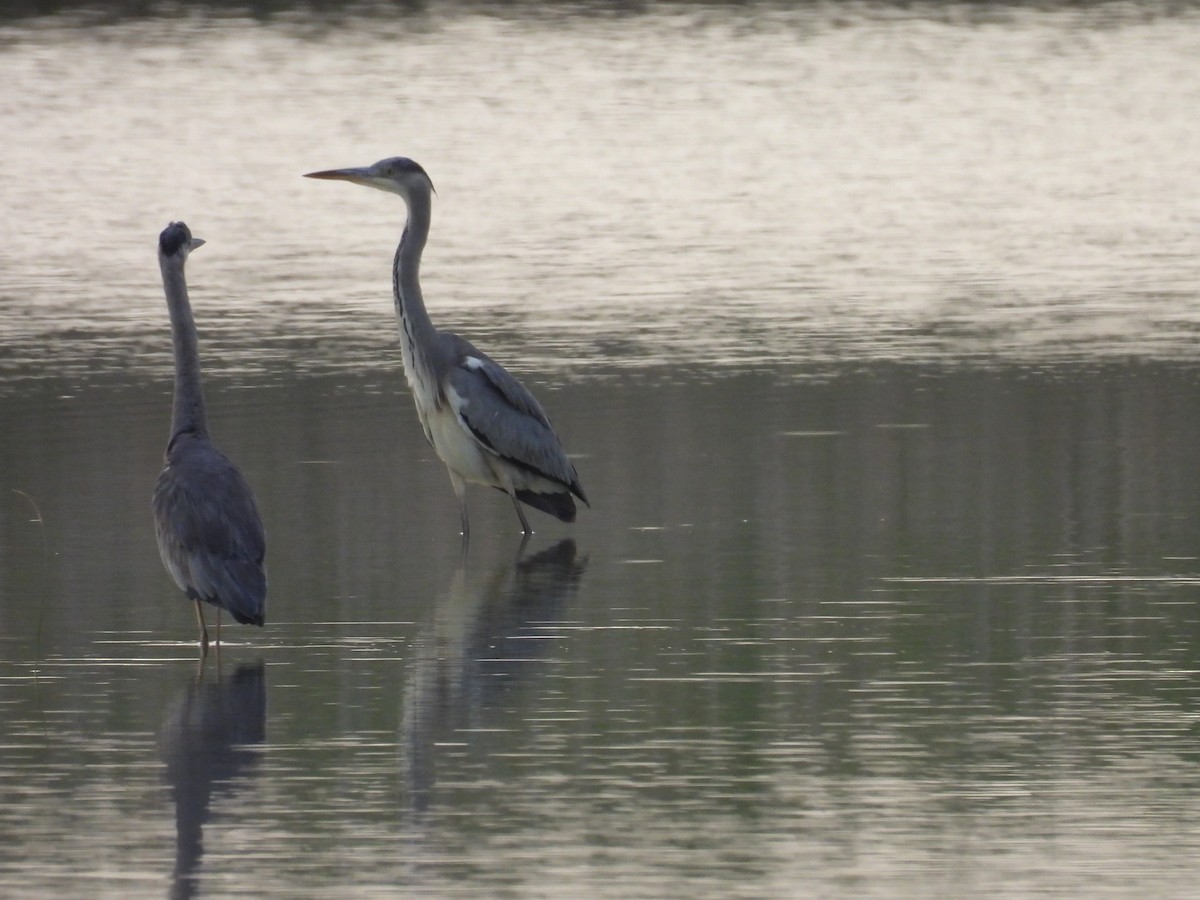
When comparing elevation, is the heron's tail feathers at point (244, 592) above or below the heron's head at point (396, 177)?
below

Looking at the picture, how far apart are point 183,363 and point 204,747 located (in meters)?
2.46

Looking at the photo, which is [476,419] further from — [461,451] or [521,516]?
[521,516]

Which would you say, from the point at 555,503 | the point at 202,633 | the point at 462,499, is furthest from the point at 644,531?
the point at 202,633

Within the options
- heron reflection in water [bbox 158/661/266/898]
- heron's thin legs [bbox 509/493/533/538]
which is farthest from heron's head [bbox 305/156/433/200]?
heron reflection in water [bbox 158/661/266/898]

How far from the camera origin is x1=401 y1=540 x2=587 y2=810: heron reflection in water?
7724 mm

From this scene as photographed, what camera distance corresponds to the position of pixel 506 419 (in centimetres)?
1153

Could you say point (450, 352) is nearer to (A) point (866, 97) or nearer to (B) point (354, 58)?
(A) point (866, 97)

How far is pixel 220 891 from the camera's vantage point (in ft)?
20.5

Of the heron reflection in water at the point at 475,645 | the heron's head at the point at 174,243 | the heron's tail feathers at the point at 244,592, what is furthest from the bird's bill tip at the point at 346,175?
the heron's tail feathers at the point at 244,592

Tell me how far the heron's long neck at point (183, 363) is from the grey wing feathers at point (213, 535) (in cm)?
36

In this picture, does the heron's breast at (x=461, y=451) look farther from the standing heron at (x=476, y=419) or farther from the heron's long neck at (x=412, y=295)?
the heron's long neck at (x=412, y=295)

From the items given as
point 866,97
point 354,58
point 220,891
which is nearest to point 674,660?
point 220,891

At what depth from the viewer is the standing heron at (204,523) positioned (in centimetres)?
862

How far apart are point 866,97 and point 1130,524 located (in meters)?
19.5
